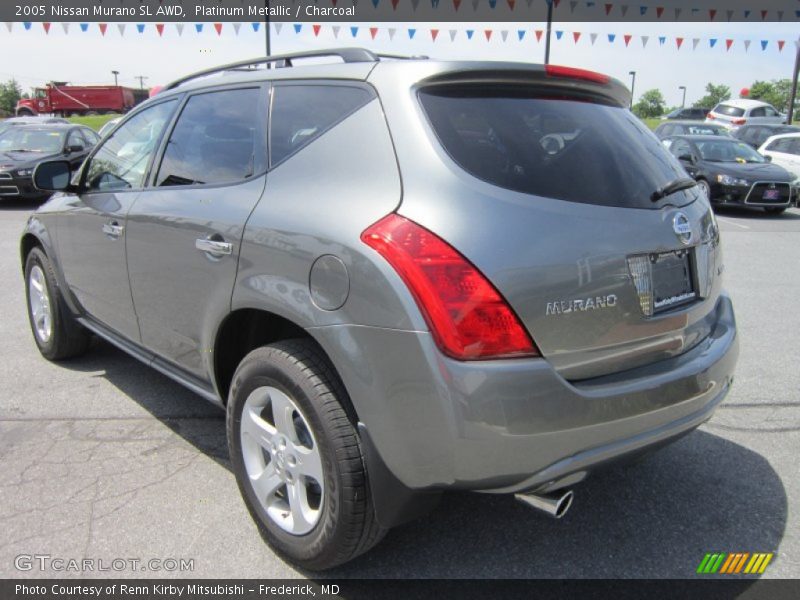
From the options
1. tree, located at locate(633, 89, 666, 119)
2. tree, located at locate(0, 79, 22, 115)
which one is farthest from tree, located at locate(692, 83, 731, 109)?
tree, located at locate(0, 79, 22, 115)

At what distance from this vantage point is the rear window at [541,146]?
2.10 metres

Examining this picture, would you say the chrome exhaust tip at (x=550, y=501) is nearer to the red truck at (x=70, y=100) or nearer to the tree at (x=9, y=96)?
the red truck at (x=70, y=100)

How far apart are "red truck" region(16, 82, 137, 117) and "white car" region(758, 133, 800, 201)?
45.2 meters

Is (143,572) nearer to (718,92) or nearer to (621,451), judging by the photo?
(621,451)

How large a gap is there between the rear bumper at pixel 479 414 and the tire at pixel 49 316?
2.96 meters

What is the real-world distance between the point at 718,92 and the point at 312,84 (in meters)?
96.8

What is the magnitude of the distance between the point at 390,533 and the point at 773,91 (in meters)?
83.1

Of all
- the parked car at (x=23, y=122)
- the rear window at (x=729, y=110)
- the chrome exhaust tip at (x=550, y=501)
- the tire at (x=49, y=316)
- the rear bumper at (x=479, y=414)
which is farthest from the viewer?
the rear window at (x=729, y=110)

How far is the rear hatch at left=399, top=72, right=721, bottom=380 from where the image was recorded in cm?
194

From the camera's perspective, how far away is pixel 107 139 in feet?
13.0

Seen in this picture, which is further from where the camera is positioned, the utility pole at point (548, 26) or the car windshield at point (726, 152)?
the utility pole at point (548, 26)

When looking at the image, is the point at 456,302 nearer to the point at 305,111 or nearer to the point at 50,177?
A: the point at 305,111

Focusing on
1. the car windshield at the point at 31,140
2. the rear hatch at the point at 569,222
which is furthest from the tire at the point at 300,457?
the car windshield at the point at 31,140

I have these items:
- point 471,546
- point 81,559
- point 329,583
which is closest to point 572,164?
point 471,546
